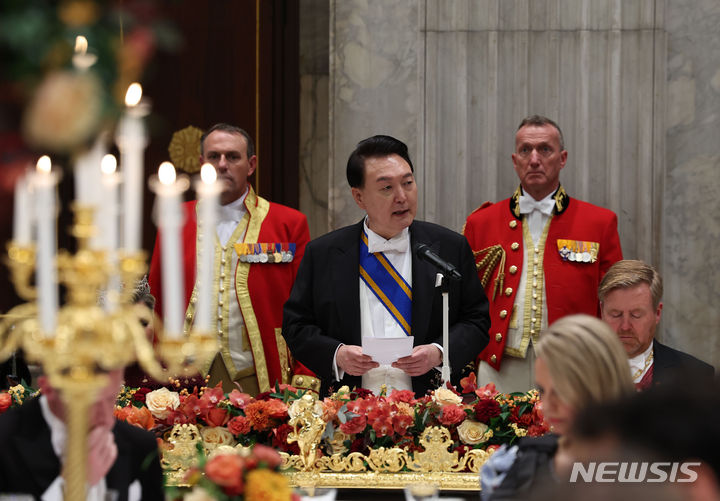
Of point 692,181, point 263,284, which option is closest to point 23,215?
point 263,284

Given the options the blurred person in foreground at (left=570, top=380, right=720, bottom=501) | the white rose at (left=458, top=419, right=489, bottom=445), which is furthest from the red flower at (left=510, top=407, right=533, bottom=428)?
the blurred person in foreground at (left=570, top=380, right=720, bottom=501)

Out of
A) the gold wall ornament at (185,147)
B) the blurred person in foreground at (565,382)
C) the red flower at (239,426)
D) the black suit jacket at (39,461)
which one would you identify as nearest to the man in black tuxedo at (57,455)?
the black suit jacket at (39,461)

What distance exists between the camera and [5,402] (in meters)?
3.28

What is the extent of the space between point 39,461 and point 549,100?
410cm

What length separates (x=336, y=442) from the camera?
126 inches

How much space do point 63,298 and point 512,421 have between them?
11.0 feet

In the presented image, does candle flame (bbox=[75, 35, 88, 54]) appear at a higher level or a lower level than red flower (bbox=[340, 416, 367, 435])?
higher

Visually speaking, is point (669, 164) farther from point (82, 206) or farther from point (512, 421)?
point (82, 206)

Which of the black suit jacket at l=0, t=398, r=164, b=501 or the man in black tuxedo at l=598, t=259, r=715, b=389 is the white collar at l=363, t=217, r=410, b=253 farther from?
the black suit jacket at l=0, t=398, r=164, b=501

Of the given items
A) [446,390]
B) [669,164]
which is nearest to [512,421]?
[446,390]

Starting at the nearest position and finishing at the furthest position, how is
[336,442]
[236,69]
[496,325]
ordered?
[336,442]
[496,325]
[236,69]

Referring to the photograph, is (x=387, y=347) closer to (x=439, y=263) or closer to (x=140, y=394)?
(x=439, y=263)

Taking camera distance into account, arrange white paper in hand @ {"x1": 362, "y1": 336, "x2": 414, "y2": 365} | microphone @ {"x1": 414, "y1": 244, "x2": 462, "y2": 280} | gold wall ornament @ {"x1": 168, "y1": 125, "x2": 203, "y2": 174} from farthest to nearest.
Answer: gold wall ornament @ {"x1": 168, "y1": 125, "x2": 203, "y2": 174}
white paper in hand @ {"x1": 362, "y1": 336, "x2": 414, "y2": 365}
microphone @ {"x1": 414, "y1": 244, "x2": 462, "y2": 280}

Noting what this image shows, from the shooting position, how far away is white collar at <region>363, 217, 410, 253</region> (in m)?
4.00
